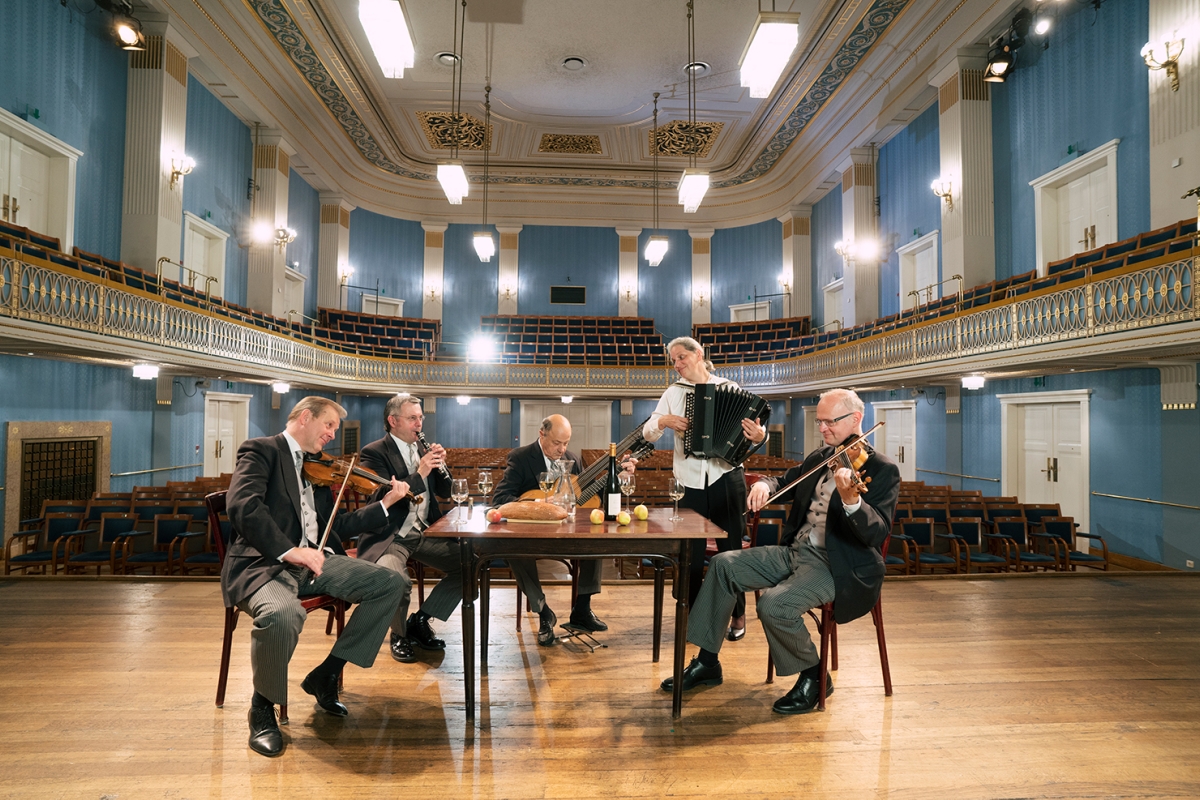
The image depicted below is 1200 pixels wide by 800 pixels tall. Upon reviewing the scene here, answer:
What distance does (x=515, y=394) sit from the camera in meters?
16.1

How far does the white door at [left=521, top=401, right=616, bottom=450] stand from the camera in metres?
18.0

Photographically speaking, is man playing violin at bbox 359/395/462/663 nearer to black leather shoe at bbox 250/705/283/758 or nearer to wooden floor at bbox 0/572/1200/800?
wooden floor at bbox 0/572/1200/800

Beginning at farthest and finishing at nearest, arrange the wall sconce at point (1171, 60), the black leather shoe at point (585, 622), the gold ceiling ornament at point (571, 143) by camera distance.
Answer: the gold ceiling ornament at point (571, 143) → the wall sconce at point (1171, 60) → the black leather shoe at point (585, 622)

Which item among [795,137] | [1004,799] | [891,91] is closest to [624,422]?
[795,137]

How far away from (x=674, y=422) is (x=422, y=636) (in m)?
1.85

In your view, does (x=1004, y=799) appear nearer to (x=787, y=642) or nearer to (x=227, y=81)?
(x=787, y=642)

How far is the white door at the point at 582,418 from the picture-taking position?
18.0m

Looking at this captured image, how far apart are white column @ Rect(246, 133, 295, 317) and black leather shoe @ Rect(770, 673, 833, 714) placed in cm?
1377

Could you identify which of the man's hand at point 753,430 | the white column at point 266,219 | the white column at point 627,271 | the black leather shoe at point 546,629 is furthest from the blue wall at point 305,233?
the man's hand at point 753,430

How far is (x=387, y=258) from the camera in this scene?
18875 mm

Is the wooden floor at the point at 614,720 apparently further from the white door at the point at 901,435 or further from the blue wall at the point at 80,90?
the white door at the point at 901,435

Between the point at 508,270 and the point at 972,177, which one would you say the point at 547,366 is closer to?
the point at 508,270

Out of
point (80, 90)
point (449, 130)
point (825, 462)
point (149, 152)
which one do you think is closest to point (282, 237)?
point (149, 152)

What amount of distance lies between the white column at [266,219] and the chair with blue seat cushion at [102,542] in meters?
8.20
